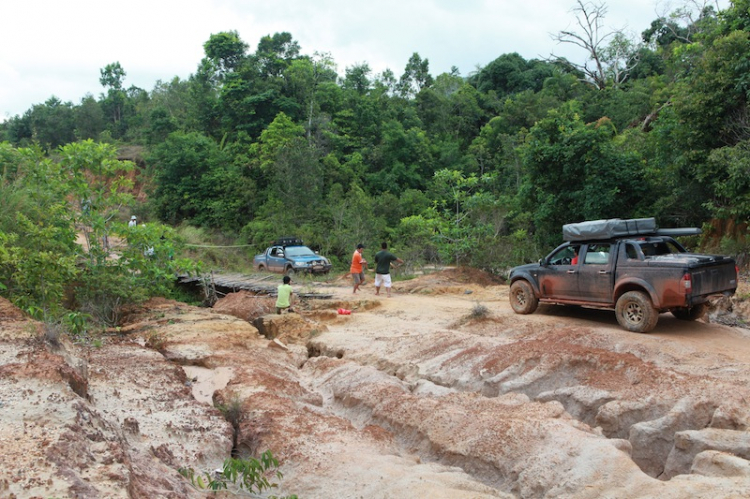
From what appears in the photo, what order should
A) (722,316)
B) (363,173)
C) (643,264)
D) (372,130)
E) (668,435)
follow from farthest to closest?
(372,130) → (363,173) → (722,316) → (643,264) → (668,435)

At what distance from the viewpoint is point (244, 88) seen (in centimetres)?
4134

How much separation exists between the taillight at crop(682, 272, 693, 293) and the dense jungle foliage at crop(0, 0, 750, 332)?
22.2ft

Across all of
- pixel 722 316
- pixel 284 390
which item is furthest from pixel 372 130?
pixel 284 390

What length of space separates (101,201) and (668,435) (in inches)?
528

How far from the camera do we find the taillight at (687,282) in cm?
948

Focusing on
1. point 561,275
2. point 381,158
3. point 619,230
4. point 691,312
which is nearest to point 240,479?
point 561,275

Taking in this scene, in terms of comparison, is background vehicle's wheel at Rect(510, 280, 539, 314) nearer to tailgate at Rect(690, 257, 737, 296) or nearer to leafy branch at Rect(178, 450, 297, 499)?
tailgate at Rect(690, 257, 737, 296)

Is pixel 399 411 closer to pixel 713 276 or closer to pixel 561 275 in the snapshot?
pixel 561 275

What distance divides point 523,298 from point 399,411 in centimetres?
615

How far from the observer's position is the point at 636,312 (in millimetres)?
10391

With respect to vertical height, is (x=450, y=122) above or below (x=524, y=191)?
above

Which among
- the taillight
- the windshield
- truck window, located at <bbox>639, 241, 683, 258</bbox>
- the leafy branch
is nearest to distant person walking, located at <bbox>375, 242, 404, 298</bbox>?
truck window, located at <bbox>639, 241, 683, 258</bbox>

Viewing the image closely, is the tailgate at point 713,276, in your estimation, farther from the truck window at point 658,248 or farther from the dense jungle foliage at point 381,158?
the dense jungle foliage at point 381,158

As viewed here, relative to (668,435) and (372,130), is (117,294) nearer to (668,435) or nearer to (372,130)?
(668,435)
